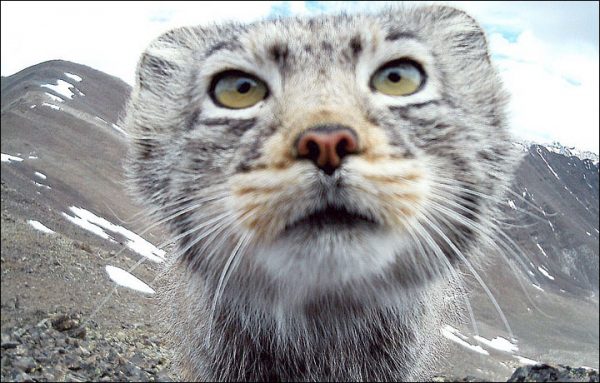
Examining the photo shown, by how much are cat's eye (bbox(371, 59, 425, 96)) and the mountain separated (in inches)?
43.9

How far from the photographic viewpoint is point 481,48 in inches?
155

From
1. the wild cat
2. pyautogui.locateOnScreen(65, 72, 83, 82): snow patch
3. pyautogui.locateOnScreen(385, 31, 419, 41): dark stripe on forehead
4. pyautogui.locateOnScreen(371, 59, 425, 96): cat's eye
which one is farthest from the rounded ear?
pyautogui.locateOnScreen(65, 72, 83, 82): snow patch

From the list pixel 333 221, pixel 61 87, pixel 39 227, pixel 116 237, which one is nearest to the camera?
pixel 333 221

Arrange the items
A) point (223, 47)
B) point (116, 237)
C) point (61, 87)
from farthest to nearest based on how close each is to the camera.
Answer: point (61, 87) < point (116, 237) < point (223, 47)

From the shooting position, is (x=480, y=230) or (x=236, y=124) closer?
(x=236, y=124)

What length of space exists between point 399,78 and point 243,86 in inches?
34.6

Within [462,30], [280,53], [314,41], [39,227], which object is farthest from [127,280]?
[462,30]

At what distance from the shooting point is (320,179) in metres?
2.18

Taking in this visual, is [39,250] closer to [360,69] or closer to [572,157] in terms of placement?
[360,69]

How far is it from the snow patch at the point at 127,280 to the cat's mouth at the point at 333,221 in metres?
2.80

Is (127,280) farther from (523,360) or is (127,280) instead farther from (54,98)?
(54,98)

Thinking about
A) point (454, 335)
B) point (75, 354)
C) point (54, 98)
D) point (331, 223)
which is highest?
point (54, 98)

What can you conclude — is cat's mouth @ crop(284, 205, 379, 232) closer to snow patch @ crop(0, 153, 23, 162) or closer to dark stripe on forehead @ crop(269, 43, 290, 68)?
dark stripe on forehead @ crop(269, 43, 290, 68)

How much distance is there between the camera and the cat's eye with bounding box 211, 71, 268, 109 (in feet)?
9.70
